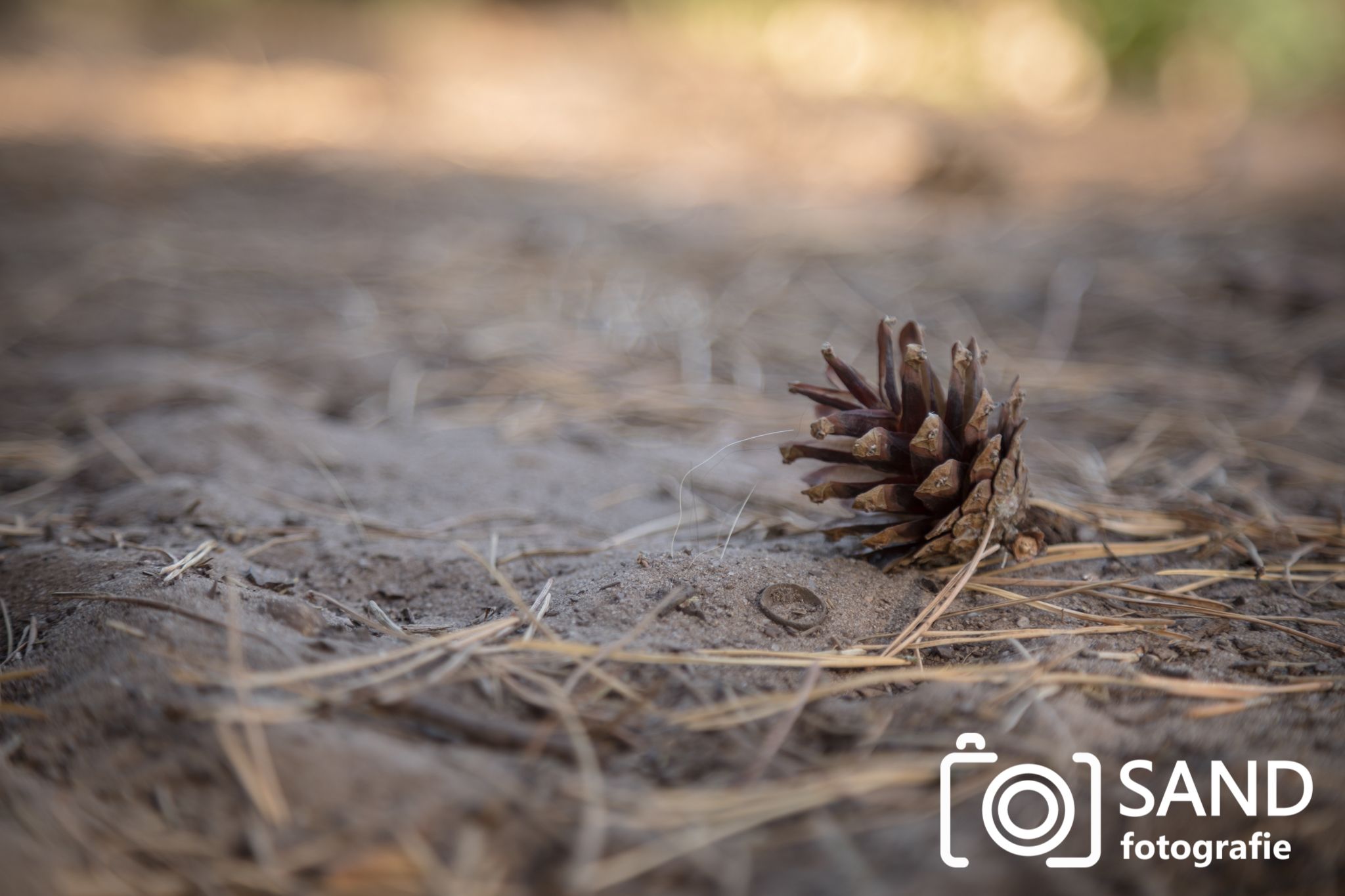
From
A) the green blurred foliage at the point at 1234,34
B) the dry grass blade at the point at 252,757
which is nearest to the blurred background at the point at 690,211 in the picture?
the green blurred foliage at the point at 1234,34

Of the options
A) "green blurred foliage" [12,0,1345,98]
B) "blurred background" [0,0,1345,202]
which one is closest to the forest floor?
"blurred background" [0,0,1345,202]

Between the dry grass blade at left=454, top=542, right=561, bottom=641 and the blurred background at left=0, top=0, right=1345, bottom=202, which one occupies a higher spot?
the blurred background at left=0, top=0, right=1345, bottom=202

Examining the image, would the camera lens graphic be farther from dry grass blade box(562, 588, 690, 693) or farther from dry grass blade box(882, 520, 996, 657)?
dry grass blade box(562, 588, 690, 693)

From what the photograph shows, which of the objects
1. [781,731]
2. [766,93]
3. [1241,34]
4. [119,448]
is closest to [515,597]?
[781,731]

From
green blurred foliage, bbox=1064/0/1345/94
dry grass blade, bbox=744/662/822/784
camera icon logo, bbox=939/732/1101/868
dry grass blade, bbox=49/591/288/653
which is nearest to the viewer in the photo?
camera icon logo, bbox=939/732/1101/868

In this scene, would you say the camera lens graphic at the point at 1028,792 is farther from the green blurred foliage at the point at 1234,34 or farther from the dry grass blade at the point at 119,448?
the green blurred foliage at the point at 1234,34

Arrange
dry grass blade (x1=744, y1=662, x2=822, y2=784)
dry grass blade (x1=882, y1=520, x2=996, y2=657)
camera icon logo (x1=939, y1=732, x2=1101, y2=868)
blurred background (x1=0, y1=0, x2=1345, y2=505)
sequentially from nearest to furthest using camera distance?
camera icon logo (x1=939, y1=732, x2=1101, y2=868) < dry grass blade (x1=744, y1=662, x2=822, y2=784) < dry grass blade (x1=882, y1=520, x2=996, y2=657) < blurred background (x1=0, y1=0, x2=1345, y2=505)

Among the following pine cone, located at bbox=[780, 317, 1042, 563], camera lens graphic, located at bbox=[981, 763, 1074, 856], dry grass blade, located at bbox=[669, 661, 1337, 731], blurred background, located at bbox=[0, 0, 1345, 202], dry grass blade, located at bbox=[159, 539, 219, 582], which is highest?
blurred background, located at bbox=[0, 0, 1345, 202]

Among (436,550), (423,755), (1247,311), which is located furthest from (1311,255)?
(423,755)
